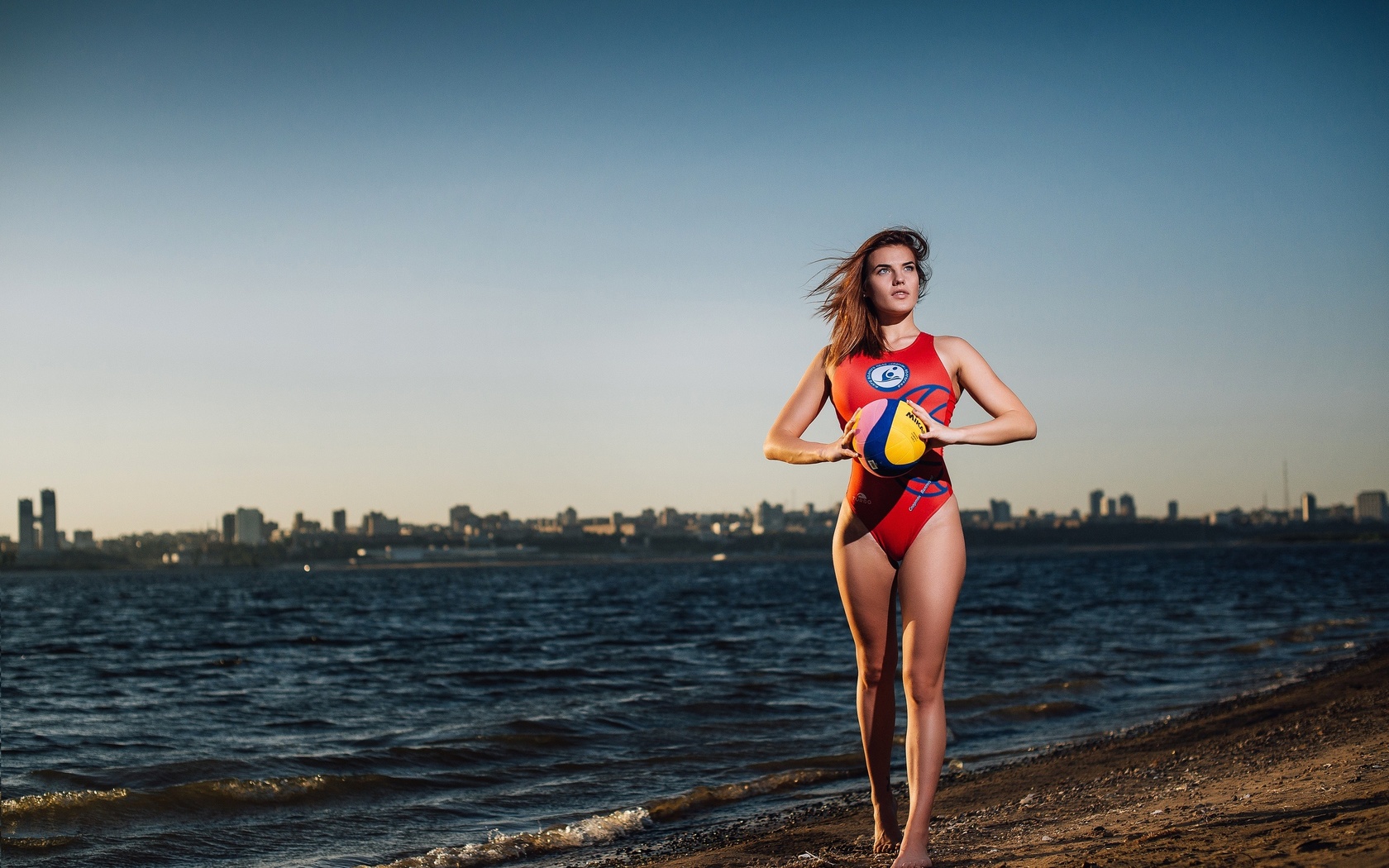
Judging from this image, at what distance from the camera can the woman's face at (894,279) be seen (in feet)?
13.2

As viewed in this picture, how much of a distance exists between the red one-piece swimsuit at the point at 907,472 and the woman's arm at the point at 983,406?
0.07 m

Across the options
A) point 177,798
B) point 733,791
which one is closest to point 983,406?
point 733,791

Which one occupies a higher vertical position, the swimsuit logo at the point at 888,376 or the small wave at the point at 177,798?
the swimsuit logo at the point at 888,376

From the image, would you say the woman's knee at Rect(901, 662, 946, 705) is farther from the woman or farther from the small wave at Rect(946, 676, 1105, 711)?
the small wave at Rect(946, 676, 1105, 711)

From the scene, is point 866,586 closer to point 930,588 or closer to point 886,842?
point 930,588

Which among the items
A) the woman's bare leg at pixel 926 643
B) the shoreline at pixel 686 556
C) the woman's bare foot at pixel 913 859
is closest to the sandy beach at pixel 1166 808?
the woman's bare foot at pixel 913 859

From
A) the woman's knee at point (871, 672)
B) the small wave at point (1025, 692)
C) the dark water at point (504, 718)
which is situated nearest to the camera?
the woman's knee at point (871, 672)

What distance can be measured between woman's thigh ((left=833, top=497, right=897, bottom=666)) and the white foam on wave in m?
3.23

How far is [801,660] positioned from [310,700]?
26.5 feet

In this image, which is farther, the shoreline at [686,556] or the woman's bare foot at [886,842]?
the shoreline at [686,556]

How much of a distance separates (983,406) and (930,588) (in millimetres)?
753

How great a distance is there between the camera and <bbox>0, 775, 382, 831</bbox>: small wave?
7805mm

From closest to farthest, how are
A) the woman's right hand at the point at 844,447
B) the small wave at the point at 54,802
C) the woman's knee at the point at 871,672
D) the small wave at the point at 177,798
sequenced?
the woman's right hand at the point at 844,447 → the woman's knee at the point at 871,672 → the small wave at the point at 54,802 → the small wave at the point at 177,798

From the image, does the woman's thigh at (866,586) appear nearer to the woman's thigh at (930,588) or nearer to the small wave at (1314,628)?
the woman's thigh at (930,588)
